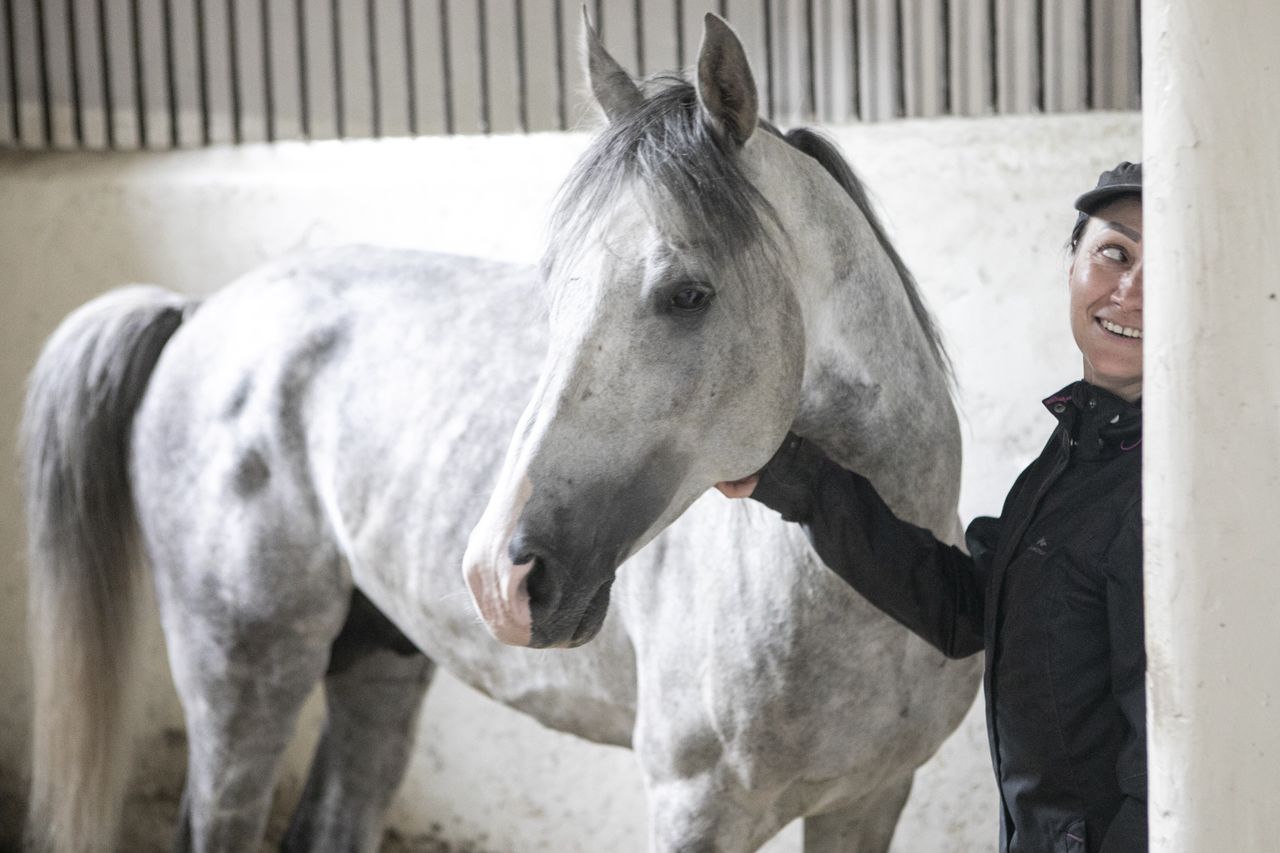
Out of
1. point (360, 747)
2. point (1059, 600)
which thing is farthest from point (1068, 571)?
point (360, 747)

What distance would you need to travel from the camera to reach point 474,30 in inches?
130

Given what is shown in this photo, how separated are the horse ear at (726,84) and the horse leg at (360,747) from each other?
1.29 meters

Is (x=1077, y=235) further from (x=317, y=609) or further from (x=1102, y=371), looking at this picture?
(x=317, y=609)

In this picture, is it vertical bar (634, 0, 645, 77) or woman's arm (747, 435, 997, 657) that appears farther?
vertical bar (634, 0, 645, 77)

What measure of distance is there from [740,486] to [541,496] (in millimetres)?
220

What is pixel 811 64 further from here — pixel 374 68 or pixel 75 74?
pixel 75 74

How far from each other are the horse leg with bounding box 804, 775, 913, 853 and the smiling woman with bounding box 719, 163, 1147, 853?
1.30 feet

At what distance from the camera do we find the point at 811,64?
96.7 inches

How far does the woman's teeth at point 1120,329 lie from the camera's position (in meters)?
1.11

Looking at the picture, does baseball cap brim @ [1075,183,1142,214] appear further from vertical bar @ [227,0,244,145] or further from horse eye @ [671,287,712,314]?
vertical bar @ [227,0,244,145]

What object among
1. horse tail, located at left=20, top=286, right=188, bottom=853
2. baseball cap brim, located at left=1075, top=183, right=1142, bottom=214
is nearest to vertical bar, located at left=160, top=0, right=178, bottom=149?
horse tail, located at left=20, top=286, right=188, bottom=853

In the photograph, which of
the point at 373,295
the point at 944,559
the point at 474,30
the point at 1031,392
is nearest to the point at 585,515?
the point at 944,559

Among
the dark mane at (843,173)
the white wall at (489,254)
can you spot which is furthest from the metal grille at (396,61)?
the dark mane at (843,173)

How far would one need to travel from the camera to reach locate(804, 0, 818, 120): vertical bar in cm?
240
